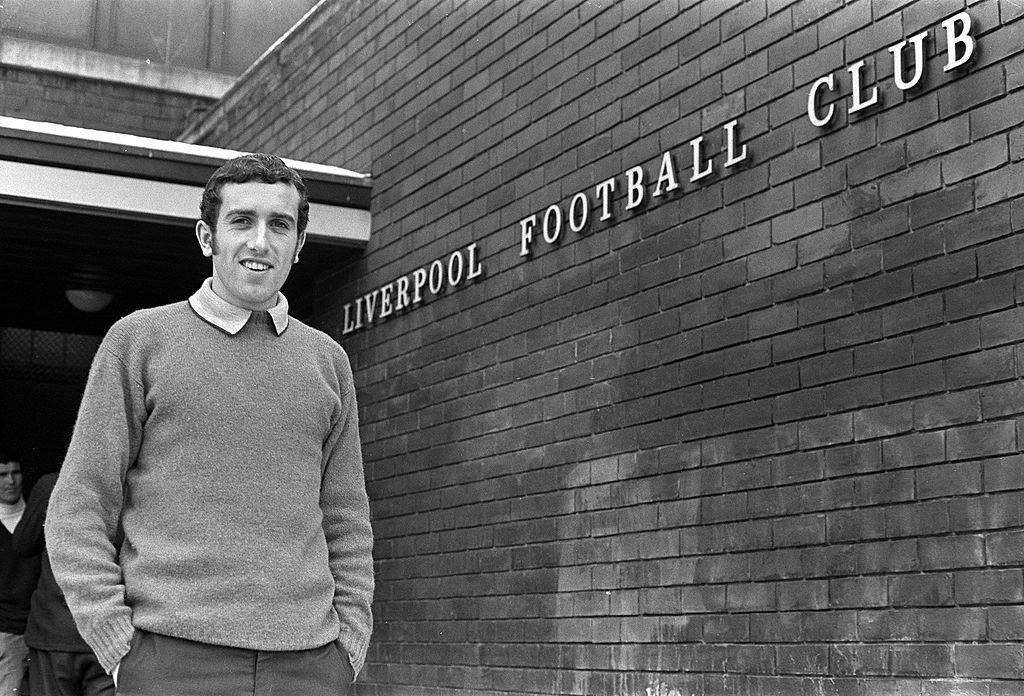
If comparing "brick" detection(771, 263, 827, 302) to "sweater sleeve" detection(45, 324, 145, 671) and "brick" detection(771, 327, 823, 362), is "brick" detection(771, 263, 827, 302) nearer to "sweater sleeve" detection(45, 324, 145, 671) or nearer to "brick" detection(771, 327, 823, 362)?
"brick" detection(771, 327, 823, 362)

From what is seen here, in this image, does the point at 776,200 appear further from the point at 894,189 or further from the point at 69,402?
the point at 69,402

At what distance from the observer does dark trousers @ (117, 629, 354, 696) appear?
8.23 feet

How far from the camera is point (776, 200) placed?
234 inches

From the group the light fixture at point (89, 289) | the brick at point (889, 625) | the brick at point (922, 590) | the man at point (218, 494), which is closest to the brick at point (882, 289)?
the brick at point (922, 590)

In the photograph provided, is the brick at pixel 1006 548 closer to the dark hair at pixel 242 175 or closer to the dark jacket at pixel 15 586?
the dark hair at pixel 242 175

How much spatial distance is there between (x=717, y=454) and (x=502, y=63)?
120 inches

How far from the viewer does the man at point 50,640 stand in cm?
578

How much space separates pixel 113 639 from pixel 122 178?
702 cm

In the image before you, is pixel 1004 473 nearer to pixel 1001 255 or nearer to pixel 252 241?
pixel 1001 255

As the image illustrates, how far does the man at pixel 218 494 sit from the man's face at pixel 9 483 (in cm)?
472

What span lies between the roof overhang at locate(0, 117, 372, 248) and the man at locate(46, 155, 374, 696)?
647 cm

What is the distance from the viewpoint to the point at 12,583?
260 inches

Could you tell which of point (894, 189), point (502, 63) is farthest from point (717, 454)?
point (502, 63)

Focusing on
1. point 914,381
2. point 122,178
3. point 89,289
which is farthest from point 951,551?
point 89,289
